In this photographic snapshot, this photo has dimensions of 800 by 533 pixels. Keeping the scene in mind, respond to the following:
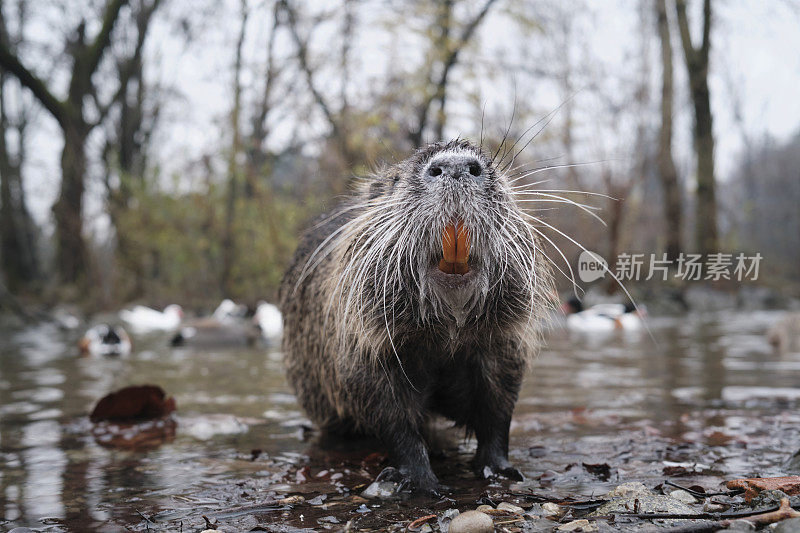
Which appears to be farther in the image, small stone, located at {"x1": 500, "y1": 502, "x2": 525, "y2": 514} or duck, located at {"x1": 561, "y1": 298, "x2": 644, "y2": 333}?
duck, located at {"x1": 561, "y1": 298, "x2": 644, "y2": 333}

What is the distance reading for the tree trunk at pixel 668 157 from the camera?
16.3 meters

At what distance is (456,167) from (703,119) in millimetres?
15092

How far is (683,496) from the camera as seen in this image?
7.20 feet

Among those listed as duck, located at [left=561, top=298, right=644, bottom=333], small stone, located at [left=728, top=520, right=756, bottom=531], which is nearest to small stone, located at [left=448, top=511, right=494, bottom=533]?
small stone, located at [left=728, top=520, right=756, bottom=531]

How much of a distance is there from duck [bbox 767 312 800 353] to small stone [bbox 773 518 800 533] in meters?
6.10

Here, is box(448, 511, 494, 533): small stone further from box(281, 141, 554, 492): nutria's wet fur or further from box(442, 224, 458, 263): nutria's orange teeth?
box(442, 224, 458, 263): nutria's orange teeth

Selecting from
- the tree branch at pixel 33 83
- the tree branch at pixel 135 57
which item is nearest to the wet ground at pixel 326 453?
the tree branch at pixel 33 83

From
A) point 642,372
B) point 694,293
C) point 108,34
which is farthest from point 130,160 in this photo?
point 642,372

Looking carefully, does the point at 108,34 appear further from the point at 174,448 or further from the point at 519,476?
the point at 519,476

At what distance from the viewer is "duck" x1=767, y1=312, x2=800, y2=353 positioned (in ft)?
24.1

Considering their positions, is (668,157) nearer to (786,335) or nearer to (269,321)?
(786,335)

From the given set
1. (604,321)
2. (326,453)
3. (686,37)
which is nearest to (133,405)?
Answer: (326,453)

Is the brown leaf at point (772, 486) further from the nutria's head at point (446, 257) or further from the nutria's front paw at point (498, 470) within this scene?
the nutria's head at point (446, 257)

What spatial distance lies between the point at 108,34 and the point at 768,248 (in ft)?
66.3
